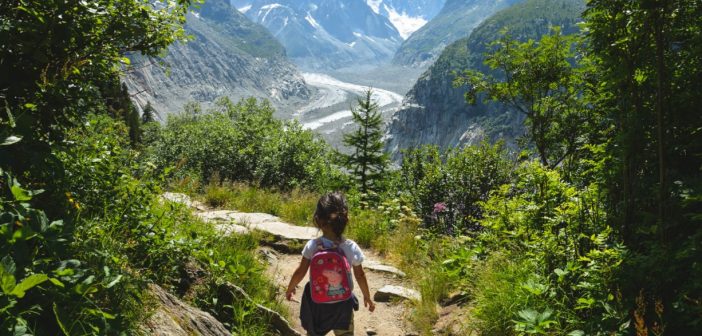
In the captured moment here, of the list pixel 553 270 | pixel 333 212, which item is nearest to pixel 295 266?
pixel 333 212

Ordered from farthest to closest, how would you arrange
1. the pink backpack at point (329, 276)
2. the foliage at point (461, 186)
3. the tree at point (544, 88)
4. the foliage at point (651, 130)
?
the tree at point (544, 88)
the foliage at point (461, 186)
the pink backpack at point (329, 276)
the foliage at point (651, 130)

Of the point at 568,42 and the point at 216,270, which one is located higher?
the point at 568,42

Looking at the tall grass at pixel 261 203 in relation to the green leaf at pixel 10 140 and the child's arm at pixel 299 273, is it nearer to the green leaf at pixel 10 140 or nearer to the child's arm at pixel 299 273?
the child's arm at pixel 299 273

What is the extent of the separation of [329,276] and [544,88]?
8.92 metres

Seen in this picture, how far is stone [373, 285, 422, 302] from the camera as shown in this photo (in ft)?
21.6

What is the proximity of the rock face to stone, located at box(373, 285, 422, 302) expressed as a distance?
2.94 meters

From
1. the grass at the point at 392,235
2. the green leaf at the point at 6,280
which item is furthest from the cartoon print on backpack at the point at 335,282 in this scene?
the green leaf at the point at 6,280

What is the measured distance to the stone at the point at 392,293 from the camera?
6570 mm

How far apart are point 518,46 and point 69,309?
446 inches

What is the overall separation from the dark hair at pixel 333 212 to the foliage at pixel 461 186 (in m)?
4.68

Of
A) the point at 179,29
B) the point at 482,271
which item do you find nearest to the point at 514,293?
the point at 482,271

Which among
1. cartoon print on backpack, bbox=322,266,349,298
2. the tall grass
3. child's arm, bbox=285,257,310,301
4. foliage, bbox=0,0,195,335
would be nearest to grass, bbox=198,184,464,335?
the tall grass

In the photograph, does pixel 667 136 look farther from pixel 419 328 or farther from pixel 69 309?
pixel 69 309

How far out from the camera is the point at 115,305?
2939mm
